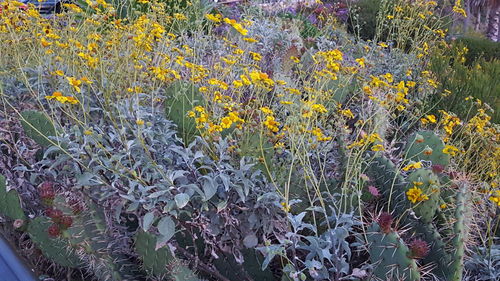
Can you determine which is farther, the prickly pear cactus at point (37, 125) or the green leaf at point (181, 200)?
the prickly pear cactus at point (37, 125)

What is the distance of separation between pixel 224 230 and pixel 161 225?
1.21 ft

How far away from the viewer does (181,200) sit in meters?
2.20

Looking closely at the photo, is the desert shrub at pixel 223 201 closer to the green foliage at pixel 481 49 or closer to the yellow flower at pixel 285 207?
the yellow flower at pixel 285 207

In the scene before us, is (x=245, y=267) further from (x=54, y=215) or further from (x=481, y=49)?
(x=481, y=49)

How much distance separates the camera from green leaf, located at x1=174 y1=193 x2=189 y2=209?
2.19 metres

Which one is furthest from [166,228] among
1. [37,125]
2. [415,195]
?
[415,195]

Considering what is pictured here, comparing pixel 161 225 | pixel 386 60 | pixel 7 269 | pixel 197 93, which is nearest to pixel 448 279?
pixel 161 225

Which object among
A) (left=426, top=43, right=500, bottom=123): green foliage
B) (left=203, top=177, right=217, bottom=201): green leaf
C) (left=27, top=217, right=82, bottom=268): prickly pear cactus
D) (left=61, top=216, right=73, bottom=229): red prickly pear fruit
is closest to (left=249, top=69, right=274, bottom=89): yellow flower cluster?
Result: (left=203, top=177, right=217, bottom=201): green leaf

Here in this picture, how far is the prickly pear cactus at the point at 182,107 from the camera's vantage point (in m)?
2.93

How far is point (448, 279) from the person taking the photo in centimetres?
237

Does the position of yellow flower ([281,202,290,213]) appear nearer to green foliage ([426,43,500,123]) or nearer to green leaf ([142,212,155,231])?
green leaf ([142,212,155,231])

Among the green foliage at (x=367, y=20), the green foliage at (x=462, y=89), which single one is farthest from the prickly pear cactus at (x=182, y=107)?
the green foliage at (x=367, y=20)

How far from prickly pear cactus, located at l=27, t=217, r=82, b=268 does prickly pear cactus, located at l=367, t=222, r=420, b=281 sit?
126cm

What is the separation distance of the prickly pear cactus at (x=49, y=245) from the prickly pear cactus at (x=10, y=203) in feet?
0.46
